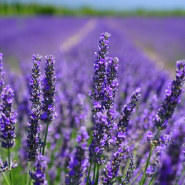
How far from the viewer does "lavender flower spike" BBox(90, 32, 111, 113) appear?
155 cm

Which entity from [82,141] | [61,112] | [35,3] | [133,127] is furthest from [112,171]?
[35,3]

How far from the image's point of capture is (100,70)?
1571 mm

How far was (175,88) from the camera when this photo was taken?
1.41 metres

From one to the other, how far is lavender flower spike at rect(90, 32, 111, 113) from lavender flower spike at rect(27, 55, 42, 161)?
39cm

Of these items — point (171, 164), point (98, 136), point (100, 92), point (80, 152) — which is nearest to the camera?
point (171, 164)

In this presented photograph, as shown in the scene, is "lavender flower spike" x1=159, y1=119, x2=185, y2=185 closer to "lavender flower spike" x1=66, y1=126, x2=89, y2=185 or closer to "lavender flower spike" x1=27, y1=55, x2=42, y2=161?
"lavender flower spike" x1=66, y1=126, x2=89, y2=185

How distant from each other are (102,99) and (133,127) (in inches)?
74.4

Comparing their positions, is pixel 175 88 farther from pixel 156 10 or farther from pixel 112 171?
pixel 156 10

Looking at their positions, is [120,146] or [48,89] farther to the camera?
[120,146]

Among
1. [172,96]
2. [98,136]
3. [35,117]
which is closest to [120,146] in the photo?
[98,136]

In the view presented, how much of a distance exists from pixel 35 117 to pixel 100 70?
548mm

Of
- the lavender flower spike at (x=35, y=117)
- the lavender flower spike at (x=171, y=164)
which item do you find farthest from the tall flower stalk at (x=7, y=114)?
the lavender flower spike at (x=171, y=164)

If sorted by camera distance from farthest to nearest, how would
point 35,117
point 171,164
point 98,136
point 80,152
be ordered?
point 35,117, point 98,136, point 80,152, point 171,164

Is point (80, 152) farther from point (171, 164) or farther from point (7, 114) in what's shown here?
point (7, 114)
